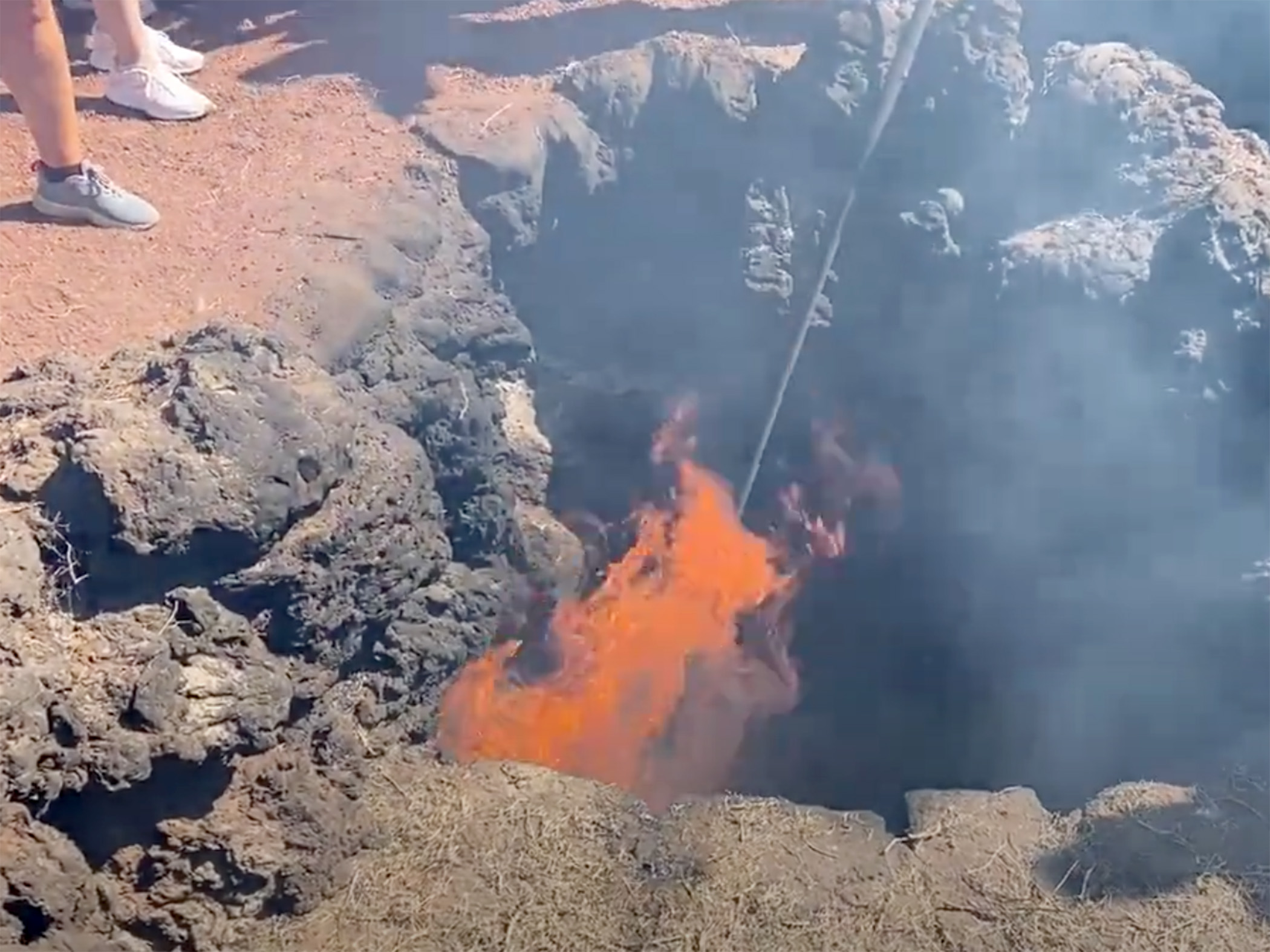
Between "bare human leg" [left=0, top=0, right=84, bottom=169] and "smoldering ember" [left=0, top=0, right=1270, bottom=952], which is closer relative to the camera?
"smoldering ember" [left=0, top=0, right=1270, bottom=952]

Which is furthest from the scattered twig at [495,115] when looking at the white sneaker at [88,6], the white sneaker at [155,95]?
Answer: the white sneaker at [88,6]

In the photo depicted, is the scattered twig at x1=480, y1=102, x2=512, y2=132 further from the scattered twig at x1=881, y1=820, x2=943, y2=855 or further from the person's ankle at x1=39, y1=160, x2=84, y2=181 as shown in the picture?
the scattered twig at x1=881, y1=820, x2=943, y2=855

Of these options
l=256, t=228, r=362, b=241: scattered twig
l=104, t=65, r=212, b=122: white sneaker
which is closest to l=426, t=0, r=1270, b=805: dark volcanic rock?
l=256, t=228, r=362, b=241: scattered twig

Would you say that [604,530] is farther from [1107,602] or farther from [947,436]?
[1107,602]

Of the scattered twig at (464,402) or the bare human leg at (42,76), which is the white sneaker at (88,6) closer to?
the bare human leg at (42,76)

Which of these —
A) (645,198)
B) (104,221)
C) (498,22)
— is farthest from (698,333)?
(104,221)

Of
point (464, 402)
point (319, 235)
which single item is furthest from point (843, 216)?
point (319, 235)

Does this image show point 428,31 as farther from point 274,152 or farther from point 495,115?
point 274,152
